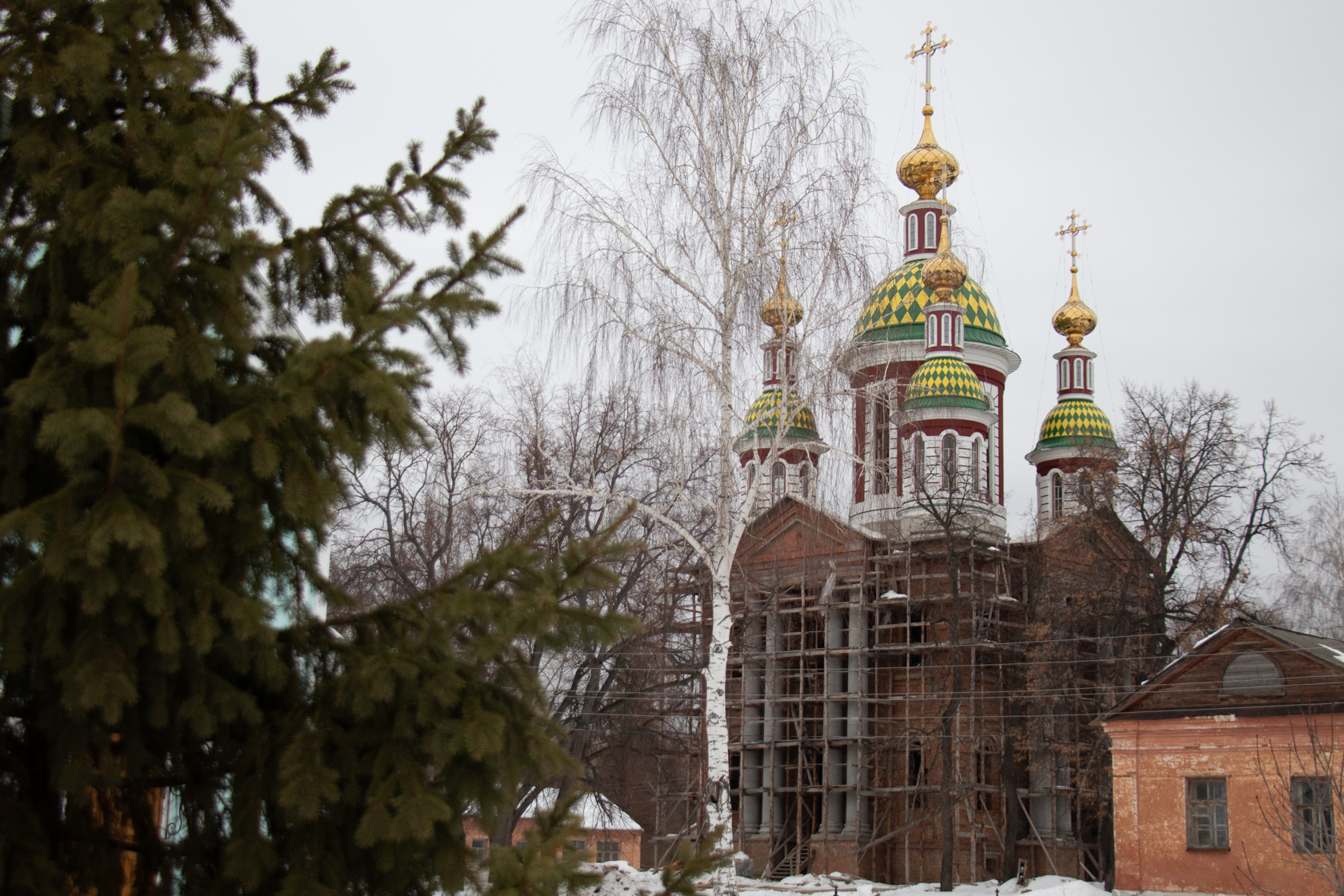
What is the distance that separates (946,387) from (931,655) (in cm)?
584

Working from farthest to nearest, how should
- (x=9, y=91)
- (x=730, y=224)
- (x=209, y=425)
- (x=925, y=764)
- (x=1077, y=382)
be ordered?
(x=1077, y=382)
(x=925, y=764)
(x=730, y=224)
(x=9, y=91)
(x=209, y=425)

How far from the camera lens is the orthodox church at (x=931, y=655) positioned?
2533 centimetres

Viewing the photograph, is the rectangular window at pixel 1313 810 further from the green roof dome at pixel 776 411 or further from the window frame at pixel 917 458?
the window frame at pixel 917 458

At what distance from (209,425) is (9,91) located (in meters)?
1.76

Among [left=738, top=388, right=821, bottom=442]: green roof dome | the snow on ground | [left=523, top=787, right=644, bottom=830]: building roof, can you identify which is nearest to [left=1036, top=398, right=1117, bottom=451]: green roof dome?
the snow on ground

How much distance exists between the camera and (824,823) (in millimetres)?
26984

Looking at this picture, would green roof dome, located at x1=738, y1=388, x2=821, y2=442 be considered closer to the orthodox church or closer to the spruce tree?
the spruce tree

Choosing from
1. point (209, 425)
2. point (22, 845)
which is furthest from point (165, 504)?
point (22, 845)

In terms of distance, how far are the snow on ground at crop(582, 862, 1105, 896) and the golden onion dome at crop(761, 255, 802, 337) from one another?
Answer: 6.32m

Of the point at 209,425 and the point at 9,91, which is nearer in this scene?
the point at 209,425

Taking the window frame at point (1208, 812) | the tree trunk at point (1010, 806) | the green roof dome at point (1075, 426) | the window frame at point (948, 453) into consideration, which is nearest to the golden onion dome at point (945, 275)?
the window frame at point (948, 453)

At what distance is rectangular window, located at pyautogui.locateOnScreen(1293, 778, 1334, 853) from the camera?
12.3m

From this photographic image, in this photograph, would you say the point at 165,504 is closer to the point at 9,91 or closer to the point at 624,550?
the point at 624,550

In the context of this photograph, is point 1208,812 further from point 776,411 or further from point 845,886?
point 776,411
